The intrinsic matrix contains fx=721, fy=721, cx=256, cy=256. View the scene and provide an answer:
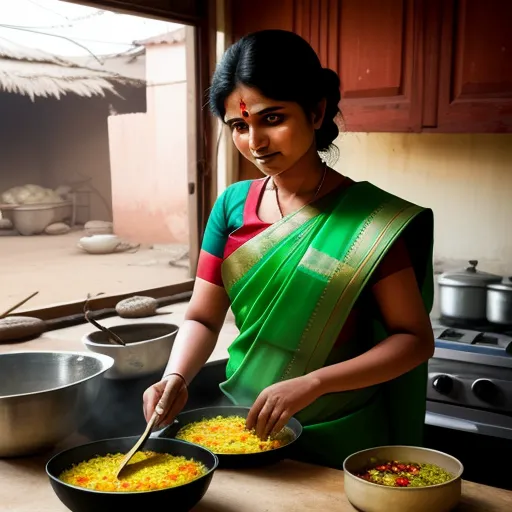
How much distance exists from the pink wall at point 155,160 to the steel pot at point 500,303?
6.74 ft

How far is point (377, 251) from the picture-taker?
1316mm

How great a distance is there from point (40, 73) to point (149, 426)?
297cm

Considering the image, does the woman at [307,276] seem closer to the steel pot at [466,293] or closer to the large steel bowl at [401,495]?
the large steel bowl at [401,495]

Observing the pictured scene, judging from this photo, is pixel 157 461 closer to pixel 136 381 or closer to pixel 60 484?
pixel 60 484

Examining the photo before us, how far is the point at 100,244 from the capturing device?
393 centimetres

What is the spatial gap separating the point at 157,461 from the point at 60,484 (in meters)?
0.19

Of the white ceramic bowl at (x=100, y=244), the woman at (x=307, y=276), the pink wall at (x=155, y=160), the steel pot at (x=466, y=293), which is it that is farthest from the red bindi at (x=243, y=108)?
the pink wall at (x=155, y=160)

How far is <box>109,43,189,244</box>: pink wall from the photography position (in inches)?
172

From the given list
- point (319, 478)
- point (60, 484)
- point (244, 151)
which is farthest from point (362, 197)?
point (60, 484)

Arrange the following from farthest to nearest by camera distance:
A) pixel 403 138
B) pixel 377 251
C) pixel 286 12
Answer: pixel 403 138 < pixel 286 12 < pixel 377 251

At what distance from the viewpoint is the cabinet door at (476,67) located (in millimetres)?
2207

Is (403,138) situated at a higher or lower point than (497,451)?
higher

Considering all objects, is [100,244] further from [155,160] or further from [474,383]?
[474,383]

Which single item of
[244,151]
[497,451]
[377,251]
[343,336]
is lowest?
[497,451]
